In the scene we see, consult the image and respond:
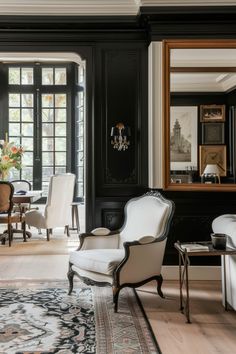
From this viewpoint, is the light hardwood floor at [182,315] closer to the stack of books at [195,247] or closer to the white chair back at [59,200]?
the stack of books at [195,247]

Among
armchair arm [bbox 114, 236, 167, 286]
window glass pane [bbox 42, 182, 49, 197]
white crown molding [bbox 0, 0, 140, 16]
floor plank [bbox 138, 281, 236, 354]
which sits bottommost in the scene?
floor plank [bbox 138, 281, 236, 354]

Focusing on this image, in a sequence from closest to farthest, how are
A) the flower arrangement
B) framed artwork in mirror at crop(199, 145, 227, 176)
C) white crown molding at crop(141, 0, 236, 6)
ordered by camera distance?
1. white crown molding at crop(141, 0, 236, 6)
2. framed artwork in mirror at crop(199, 145, 227, 176)
3. the flower arrangement

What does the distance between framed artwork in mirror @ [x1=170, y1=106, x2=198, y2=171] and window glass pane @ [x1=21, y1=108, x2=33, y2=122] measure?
5.13 meters

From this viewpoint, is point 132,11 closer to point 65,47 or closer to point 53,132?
point 65,47

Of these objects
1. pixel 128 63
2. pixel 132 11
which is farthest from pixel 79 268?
pixel 132 11

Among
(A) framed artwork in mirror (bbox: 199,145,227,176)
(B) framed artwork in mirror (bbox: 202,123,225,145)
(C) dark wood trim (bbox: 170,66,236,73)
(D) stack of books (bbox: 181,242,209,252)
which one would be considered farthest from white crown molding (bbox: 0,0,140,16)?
(D) stack of books (bbox: 181,242,209,252)

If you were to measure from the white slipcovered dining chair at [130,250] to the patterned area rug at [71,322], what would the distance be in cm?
19

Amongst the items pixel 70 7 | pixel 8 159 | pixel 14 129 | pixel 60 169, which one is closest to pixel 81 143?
pixel 60 169

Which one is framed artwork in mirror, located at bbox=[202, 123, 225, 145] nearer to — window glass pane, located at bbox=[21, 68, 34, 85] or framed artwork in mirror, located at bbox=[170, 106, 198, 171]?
framed artwork in mirror, located at bbox=[170, 106, 198, 171]

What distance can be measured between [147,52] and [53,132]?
467 centimetres

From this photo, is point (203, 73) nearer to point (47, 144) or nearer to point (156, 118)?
point (156, 118)

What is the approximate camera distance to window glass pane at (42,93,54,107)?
9.46 meters

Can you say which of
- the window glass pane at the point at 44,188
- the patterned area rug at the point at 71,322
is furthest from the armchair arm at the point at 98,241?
the window glass pane at the point at 44,188

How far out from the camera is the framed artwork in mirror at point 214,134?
4.94 metres
